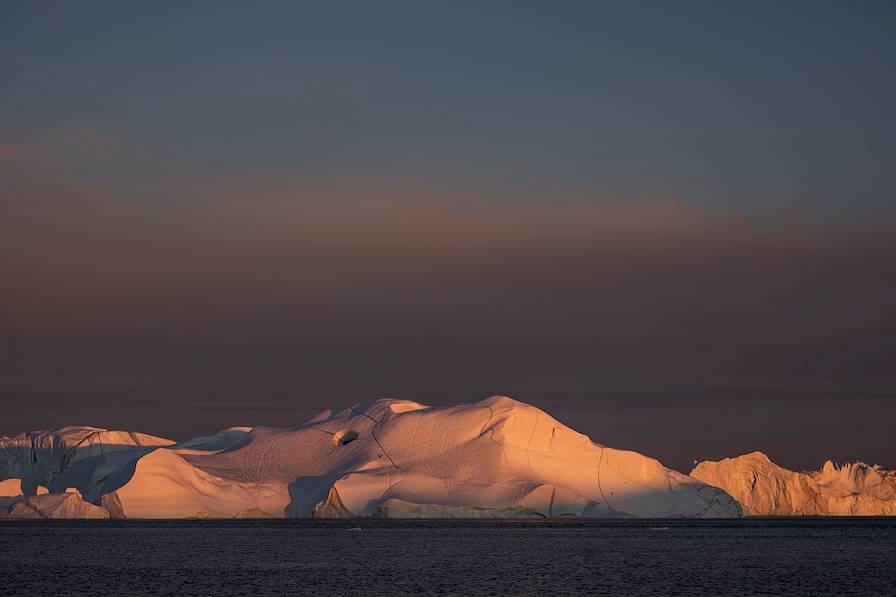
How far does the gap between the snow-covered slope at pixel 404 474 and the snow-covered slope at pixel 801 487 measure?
29.5m

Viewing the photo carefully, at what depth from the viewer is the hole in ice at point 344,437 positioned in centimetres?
11538

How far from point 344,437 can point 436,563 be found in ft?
177

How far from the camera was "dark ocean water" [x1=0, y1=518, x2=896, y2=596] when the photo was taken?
4975 cm

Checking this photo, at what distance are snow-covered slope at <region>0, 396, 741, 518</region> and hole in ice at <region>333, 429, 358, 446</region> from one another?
0.10m

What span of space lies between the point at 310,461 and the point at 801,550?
47.5 m

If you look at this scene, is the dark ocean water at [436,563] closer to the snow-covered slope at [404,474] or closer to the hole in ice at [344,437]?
the snow-covered slope at [404,474]

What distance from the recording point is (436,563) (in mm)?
63312

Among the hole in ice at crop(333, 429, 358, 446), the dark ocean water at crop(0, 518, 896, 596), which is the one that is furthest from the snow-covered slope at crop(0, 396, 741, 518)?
the dark ocean water at crop(0, 518, 896, 596)

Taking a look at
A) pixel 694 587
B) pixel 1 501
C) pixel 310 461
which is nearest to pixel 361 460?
pixel 310 461

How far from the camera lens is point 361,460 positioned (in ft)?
355

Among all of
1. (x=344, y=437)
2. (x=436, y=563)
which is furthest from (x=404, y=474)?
(x=436, y=563)

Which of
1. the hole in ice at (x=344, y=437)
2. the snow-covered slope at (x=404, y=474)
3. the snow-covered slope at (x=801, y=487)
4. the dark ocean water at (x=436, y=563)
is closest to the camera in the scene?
the dark ocean water at (x=436, y=563)

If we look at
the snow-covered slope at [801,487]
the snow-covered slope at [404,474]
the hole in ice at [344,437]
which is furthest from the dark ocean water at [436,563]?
the snow-covered slope at [801,487]

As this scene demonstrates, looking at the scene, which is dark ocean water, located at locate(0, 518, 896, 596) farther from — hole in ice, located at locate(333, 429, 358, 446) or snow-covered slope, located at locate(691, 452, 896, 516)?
snow-covered slope, located at locate(691, 452, 896, 516)
